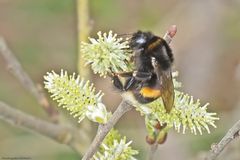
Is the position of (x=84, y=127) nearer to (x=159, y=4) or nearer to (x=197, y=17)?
(x=197, y=17)

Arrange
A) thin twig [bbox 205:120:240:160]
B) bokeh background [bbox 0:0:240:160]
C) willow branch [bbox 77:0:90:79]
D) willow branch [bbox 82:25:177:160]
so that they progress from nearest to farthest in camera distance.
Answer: willow branch [bbox 82:25:177:160], thin twig [bbox 205:120:240:160], willow branch [bbox 77:0:90:79], bokeh background [bbox 0:0:240:160]

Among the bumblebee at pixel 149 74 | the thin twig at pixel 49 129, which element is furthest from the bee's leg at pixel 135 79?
the thin twig at pixel 49 129

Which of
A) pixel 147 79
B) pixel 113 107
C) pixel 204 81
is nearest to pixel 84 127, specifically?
pixel 147 79

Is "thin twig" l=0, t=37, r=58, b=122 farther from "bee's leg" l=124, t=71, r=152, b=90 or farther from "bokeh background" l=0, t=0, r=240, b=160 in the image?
"bokeh background" l=0, t=0, r=240, b=160

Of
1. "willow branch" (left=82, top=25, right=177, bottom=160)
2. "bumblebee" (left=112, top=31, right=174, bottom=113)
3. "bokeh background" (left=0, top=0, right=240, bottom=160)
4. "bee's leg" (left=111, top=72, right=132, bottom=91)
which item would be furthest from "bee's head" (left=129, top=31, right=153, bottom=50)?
"bokeh background" (left=0, top=0, right=240, bottom=160)

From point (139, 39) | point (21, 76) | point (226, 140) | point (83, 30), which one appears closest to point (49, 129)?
point (21, 76)

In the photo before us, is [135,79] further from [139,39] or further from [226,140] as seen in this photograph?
[226,140]

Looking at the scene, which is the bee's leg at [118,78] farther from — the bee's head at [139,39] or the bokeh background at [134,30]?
the bokeh background at [134,30]
